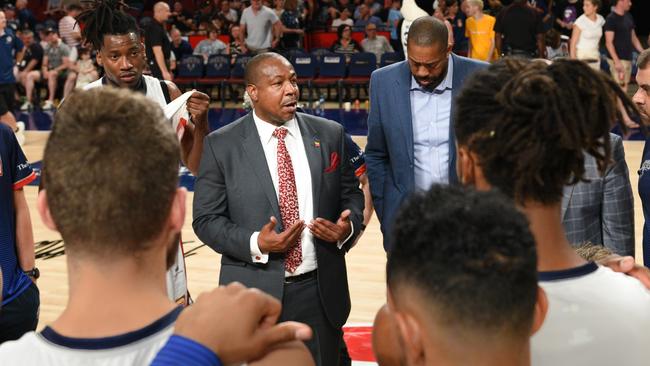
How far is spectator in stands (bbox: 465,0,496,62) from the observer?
13.3m

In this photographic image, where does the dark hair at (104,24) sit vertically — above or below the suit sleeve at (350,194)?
above

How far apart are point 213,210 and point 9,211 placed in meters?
0.81

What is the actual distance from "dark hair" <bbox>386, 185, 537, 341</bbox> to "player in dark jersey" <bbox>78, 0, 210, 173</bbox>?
2610 millimetres

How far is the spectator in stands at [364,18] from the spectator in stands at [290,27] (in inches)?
53.1

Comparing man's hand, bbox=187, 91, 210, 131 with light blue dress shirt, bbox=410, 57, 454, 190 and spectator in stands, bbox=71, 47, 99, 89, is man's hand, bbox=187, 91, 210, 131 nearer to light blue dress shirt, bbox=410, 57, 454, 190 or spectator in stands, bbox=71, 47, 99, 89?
light blue dress shirt, bbox=410, 57, 454, 190

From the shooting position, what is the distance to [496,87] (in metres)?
1.86

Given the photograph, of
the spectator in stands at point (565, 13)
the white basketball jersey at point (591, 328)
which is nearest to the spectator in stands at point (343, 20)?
the spectator in stands at point (565, 13)

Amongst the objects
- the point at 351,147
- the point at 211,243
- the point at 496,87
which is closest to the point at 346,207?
the point at 351,147

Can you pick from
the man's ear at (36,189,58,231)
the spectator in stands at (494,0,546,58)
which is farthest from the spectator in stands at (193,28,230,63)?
the man's ear at (36,189,58,231)

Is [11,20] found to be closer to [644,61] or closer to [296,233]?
[296,233]

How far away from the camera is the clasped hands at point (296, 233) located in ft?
11.6

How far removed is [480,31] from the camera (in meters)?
13.4

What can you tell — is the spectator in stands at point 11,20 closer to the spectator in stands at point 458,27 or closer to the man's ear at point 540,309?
Answer: the spectator in stands at point 458,27

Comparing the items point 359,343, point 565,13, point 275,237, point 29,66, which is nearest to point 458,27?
point 565,13
